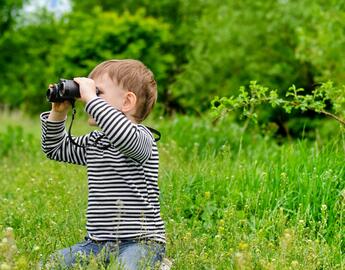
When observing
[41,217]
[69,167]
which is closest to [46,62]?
[69,167]

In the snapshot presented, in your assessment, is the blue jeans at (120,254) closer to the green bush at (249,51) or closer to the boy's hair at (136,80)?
the boy's hair at (136,80)

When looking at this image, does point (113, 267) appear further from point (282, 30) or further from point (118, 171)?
point (282, 30)

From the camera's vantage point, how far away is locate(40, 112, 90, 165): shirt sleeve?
4.09 meters

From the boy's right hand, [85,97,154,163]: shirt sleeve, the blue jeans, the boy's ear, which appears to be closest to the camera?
the blue jeans

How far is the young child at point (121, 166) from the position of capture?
12.1 feet

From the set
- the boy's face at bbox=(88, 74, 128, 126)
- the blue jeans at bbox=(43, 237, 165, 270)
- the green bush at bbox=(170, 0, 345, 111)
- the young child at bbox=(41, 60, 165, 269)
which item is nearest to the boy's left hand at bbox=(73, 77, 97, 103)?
the young child at bbox=(41, 60, 165, 269)

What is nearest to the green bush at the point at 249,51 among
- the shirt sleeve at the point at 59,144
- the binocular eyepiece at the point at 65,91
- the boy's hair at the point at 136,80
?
the shirt sleeve at the point at 59,144

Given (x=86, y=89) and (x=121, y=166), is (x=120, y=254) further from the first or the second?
(x=86, y=89)

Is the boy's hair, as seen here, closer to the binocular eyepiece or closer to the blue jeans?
the binocular eyepiece

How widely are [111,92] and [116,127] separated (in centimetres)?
31

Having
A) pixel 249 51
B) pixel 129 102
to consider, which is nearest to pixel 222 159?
pixel 129 102

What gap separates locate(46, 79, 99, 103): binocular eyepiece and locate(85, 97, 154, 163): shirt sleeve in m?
0.13

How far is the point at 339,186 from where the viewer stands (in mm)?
4949

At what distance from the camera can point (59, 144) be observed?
414cm
